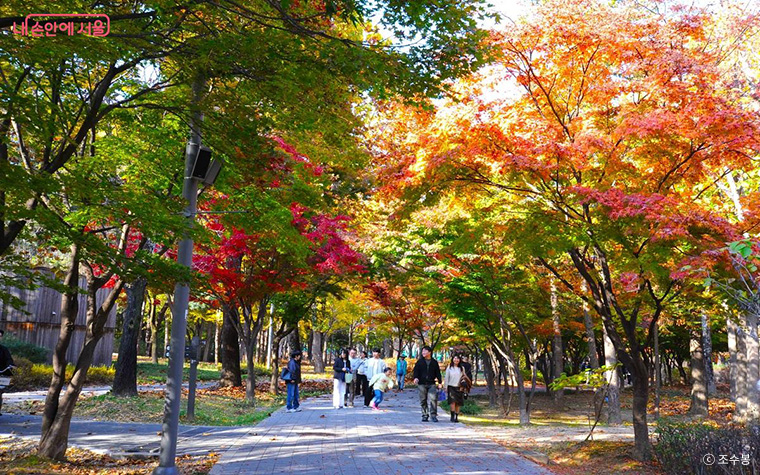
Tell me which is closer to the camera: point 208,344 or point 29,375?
point 29,375

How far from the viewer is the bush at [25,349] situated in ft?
71.7

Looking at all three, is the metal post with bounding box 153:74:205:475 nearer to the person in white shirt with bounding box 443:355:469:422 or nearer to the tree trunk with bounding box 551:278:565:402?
the person in white shirt with bounding box 443:355:469:422

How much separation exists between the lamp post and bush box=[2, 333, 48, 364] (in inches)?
696

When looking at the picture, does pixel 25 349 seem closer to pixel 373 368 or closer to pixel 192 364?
pixel 192 364

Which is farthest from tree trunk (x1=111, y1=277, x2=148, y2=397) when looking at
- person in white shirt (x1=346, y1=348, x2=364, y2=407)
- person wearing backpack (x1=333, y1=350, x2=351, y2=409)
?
person in white shirt (x1=346, y1=348, x2=364, y2=407)

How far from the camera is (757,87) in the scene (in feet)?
40.2

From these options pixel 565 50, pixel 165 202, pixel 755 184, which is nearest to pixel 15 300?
pixel 165 202

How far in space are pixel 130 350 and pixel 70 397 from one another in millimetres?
8840

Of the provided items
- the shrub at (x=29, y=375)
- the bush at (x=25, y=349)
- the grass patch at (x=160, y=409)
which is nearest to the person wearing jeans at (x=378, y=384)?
the grass patch at (x=160, y=409)

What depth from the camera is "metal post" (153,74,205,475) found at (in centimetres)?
711

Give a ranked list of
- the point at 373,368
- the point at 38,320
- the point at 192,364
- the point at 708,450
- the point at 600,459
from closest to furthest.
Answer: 1. the point at 708,450
2. the point at 600,459
3. the point at 192,364
4. the point at 373,368
5. the point at 38,320

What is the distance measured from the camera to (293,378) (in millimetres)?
16375

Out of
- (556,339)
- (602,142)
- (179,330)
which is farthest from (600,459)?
(556,339)

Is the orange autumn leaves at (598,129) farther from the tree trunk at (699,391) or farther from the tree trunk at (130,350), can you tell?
the tree trunk at (699,391)
